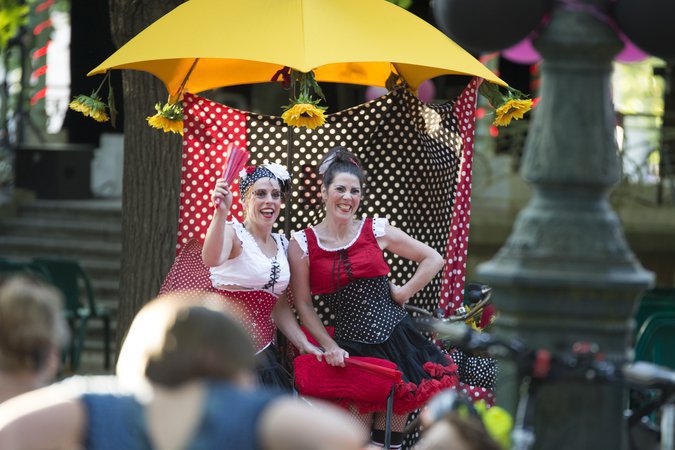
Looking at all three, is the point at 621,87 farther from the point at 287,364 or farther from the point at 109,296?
the point at 287,364

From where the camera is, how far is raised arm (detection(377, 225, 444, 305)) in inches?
276

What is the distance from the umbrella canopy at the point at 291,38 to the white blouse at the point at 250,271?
0.85 m

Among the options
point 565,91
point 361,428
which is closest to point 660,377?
point 565,91

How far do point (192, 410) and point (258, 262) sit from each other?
339 centimetres

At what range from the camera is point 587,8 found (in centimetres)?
421

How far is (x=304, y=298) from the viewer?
6801 millimetres

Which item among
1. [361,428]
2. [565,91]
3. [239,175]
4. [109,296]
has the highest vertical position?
[565,91]

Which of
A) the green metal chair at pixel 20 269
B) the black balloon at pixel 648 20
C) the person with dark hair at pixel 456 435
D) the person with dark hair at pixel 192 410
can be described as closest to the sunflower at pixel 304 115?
the black balloon at pixel 648 20

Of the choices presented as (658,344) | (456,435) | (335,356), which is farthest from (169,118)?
(456,435)

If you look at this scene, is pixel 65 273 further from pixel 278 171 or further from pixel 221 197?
pixel 221 197

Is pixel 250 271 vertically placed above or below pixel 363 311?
above

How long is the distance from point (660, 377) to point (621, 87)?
31137mm

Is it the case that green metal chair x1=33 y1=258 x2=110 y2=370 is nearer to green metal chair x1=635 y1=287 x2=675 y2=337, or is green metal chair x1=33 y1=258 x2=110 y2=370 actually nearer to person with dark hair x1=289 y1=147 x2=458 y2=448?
green metal chair x1=635 y1=287 x2=675 y2=337

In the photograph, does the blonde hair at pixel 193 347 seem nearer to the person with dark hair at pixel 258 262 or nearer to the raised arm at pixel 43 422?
the raised arm at pixel 43 422
